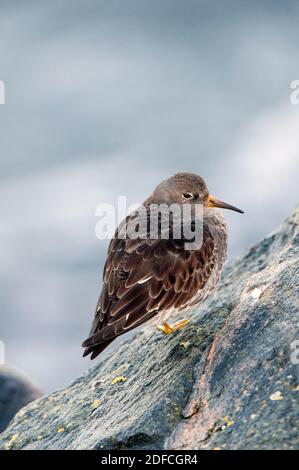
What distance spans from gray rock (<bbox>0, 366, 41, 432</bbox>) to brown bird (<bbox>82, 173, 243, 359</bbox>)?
426cm

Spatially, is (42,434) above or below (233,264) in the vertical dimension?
below

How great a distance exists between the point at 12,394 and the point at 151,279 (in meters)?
5.09

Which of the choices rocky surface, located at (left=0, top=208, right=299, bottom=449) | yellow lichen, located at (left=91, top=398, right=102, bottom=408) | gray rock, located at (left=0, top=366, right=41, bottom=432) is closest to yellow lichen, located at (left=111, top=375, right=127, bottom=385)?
rocky surface, located at (left=0, top=208, right=299, bottom=449)

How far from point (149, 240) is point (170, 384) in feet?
6.82

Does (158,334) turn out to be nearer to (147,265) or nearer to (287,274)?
(147,265)

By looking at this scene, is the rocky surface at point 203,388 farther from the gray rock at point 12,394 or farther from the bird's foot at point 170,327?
the gray rock at point 12,394

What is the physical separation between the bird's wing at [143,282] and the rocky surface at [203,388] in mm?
478

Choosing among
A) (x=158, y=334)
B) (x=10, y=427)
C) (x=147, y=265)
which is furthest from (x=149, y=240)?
(x=10, y=427)

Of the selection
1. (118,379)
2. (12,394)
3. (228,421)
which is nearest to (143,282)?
(118,379)

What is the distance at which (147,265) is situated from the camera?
336 inches

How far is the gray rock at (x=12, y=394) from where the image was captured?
12289mm

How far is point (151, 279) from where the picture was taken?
8500 mm

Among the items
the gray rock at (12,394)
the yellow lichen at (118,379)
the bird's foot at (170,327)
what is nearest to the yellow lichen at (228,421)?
the yellow lichen at (118,379)
